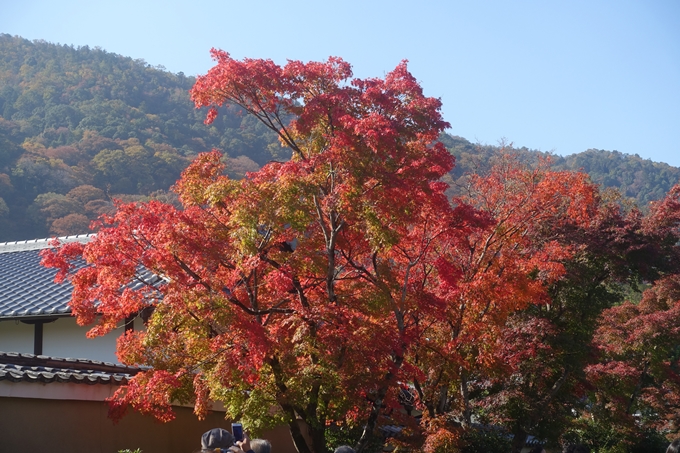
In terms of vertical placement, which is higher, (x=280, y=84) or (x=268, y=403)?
(x=280, y=84)

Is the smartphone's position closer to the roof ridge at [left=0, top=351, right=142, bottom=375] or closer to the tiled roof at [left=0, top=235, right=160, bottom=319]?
the roof ridge at [left=0, top=351, right=142, bottom=375]

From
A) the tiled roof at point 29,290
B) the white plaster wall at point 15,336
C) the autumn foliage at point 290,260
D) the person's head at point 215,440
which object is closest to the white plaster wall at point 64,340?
the white plaster wall at point 15,336

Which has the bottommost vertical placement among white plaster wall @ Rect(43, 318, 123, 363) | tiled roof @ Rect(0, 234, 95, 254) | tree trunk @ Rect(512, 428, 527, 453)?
tree trunk @ Rect(512, 428, 527, 453)

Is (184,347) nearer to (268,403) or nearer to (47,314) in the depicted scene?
(268,403)

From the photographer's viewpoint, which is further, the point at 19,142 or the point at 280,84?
the point at 19,142

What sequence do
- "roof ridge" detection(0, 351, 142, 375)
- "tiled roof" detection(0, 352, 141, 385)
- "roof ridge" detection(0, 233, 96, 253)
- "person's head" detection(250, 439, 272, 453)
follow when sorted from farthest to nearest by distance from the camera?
"roof ridge" detection(0, 233, 96, 253)
"person's head" detection(250, 439, 272, 453)
"roof ridge" detection(0, 351, 142, 375)
"tiled roof" detection(0, 352, 141, 385)

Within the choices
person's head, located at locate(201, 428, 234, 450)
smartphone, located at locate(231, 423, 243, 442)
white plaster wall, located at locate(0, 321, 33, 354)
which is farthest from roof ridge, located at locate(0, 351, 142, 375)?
white plaster wall, located at locate(0, 321, 33, 354)

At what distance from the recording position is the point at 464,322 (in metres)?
14.8

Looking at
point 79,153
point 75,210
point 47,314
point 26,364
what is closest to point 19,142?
point 79,153

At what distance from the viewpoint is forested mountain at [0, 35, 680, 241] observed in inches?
1571

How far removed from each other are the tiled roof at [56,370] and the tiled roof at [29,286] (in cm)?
197

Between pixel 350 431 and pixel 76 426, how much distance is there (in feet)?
23.0

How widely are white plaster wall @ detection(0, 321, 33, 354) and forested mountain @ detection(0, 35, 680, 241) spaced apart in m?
19.6

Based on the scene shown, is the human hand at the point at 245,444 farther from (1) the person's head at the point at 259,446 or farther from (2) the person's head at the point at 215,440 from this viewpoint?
(2) the person's head at the point at 215,440
